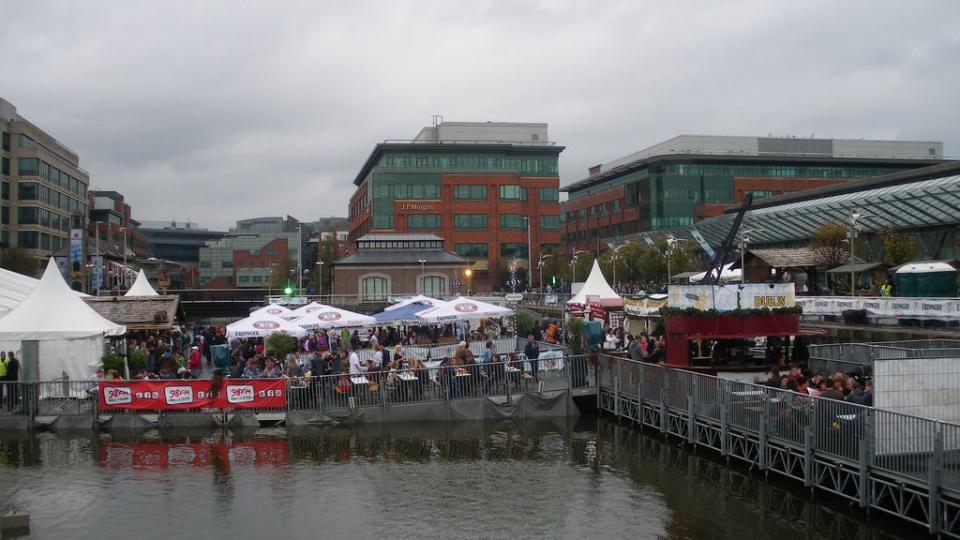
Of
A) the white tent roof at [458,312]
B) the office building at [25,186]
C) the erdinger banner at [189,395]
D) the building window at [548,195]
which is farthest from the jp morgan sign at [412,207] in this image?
the erdinger banner at [189,395]

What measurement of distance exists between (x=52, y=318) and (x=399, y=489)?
12997 mm

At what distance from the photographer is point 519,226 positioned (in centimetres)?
10050

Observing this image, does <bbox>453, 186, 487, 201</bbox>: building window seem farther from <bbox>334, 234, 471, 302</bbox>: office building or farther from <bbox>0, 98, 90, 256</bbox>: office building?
<bbox>0, 98, 90, 256</bbox>: office building

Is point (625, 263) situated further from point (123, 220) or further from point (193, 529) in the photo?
point (123, 220)

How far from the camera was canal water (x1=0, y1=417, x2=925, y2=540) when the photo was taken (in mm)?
12742

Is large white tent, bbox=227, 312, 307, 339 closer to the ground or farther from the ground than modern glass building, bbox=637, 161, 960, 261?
closer to the ground

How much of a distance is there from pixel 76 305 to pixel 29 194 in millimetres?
68129

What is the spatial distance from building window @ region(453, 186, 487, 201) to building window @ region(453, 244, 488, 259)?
5.94 m

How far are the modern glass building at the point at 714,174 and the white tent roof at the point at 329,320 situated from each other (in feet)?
248

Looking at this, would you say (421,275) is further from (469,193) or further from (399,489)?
(399,489)

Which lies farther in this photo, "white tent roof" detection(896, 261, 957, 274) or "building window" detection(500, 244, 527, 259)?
"building window" detection(500, 244, 527, 259)

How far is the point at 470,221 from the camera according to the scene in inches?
3925

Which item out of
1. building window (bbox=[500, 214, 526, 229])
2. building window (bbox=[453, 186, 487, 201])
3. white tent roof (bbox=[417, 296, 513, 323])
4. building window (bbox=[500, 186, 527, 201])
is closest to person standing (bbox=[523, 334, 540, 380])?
white tent roof (bbox=[417, 296, 513, 323])

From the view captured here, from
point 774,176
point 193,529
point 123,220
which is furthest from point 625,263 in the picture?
point 123,220
